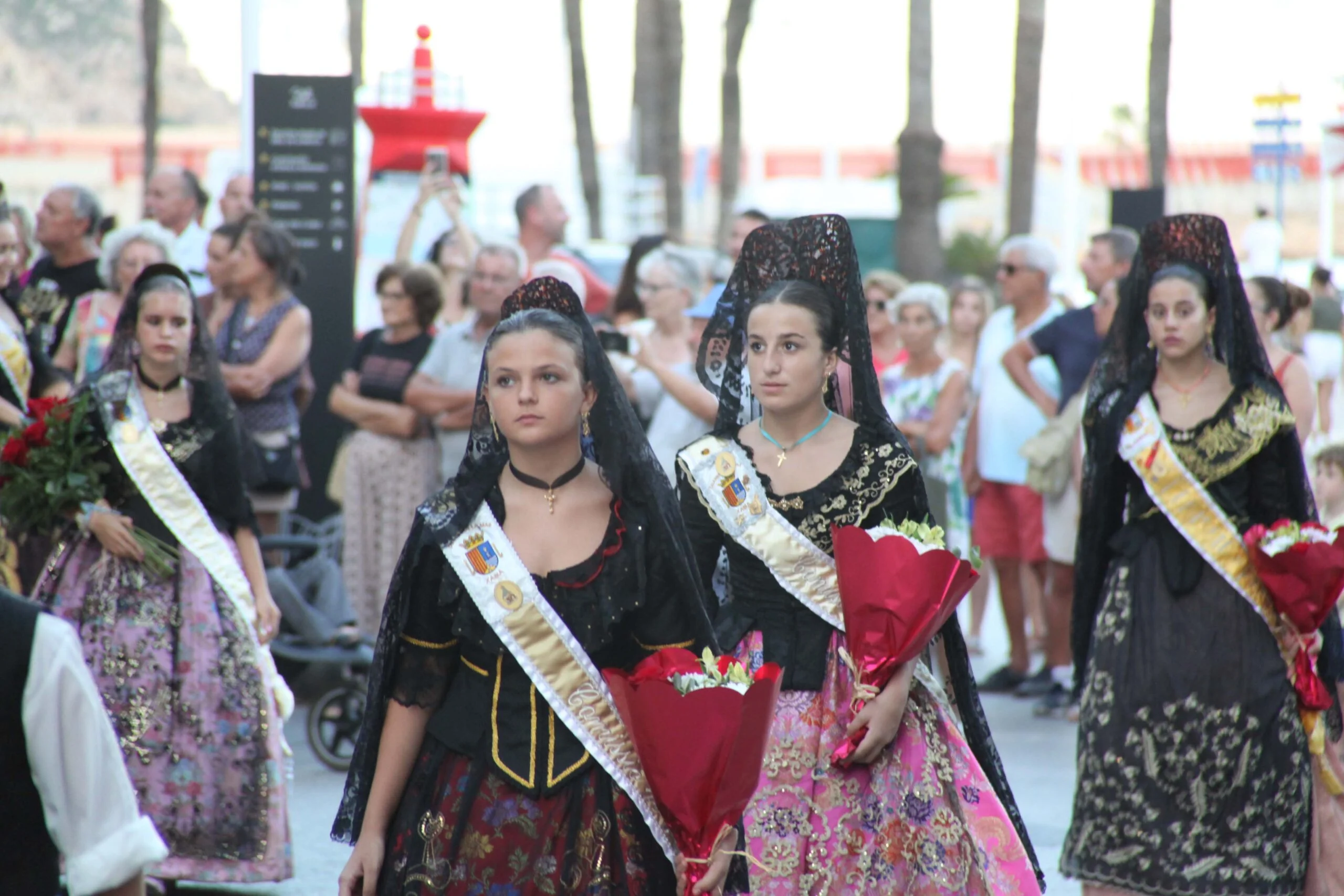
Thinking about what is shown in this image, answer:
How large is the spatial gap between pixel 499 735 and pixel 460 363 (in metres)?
4.94

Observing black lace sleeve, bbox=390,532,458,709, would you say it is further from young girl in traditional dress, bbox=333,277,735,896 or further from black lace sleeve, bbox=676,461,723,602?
black lace sleeve, bbox=676,461,723,602

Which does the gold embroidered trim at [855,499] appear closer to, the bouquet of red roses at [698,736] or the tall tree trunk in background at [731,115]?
the bouquet of red roses at [698,736]

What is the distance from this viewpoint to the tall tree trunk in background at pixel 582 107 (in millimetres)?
22281

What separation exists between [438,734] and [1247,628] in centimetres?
282

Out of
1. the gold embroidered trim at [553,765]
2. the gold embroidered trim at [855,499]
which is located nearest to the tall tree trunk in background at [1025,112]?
the gold embroidered trim at [855,499]

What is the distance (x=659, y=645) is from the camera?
3.49 meters

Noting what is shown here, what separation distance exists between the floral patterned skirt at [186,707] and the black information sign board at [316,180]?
14.3 ft

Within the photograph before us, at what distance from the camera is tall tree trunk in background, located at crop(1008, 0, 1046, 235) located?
17.8 metres

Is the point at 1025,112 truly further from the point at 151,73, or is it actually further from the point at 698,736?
the point at 698,736

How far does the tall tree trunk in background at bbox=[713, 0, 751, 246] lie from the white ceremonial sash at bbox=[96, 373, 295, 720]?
16.2 m

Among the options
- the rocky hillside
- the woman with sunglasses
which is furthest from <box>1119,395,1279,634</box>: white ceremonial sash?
the rocky hillside

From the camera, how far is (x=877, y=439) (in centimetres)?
440

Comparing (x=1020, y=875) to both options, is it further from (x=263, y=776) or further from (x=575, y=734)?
(x=263, y=776)

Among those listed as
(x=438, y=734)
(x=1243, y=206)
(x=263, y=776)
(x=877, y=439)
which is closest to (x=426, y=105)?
(x=263, y=776)
